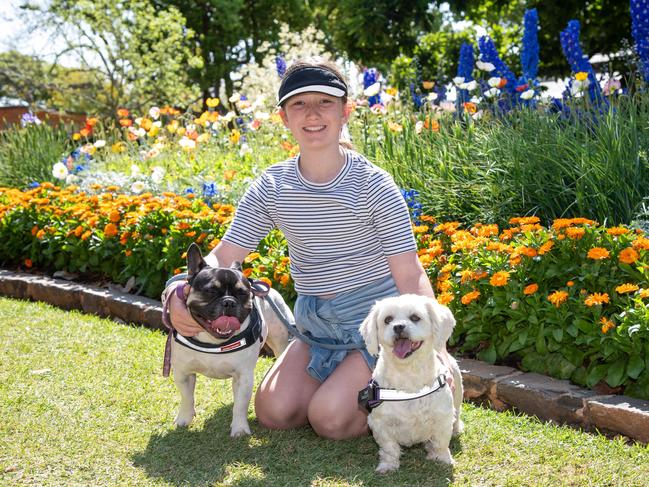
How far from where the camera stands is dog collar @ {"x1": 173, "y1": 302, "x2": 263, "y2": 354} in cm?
356

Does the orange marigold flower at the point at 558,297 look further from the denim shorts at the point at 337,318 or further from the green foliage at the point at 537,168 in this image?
the green foliage at the point at 537,168

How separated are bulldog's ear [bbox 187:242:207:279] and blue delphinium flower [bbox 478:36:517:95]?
17.1 feet

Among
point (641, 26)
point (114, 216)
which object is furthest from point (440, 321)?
point (641, 26)

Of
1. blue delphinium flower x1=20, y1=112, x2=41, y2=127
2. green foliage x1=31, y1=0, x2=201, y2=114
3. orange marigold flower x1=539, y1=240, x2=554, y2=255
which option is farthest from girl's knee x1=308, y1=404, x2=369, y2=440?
green foliage x1=31, y1=0, x2=201, y2=114

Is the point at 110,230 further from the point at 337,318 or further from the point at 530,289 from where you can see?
the point at 530,289

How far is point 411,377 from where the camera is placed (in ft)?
10.4

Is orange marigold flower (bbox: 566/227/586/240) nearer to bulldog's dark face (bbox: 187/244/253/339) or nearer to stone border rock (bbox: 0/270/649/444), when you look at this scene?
stone border rock (bbox: 0/270/649/444)

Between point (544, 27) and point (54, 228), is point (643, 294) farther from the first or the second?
point (544, 27)

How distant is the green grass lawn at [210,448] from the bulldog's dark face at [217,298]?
0.62m

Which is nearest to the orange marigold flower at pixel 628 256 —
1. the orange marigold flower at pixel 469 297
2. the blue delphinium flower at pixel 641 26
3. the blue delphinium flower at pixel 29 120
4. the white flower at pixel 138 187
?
the orange marigold flower at pixel 469 297

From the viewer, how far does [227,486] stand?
309 centimetres

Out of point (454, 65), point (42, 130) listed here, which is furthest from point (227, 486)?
point (454, 65)

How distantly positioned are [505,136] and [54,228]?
4576 mm

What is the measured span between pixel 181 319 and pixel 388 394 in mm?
1047
